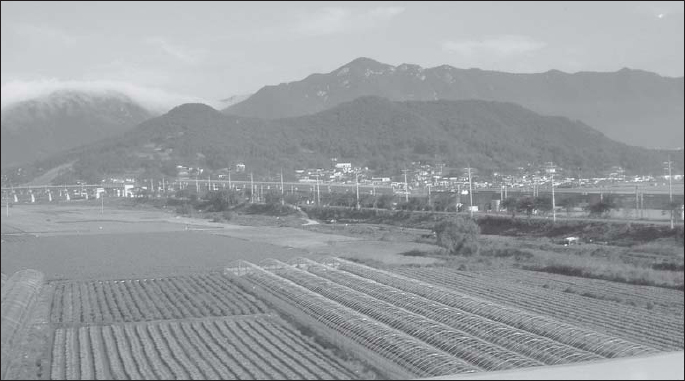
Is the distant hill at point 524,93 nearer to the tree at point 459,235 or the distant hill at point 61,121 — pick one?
the distant hill at point 61,121

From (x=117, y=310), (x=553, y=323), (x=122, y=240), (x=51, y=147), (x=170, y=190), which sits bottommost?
(x=553, y=323)

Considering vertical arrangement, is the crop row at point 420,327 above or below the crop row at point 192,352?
below

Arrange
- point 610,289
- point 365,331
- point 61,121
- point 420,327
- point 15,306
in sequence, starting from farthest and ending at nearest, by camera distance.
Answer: point 610,289 < point 61,121 < point 420,327 < point 365,331 < point 15,306

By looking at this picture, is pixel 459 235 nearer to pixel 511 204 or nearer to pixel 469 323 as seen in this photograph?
pixel 511 204

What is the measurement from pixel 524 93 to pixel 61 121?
3.38 m

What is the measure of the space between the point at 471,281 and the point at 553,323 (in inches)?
65.6

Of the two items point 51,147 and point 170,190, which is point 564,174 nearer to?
point 170,190

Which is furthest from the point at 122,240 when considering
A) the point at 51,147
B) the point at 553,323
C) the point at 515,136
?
the point at 515,136

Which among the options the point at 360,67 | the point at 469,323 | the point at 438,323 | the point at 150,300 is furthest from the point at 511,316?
the point at 150,300

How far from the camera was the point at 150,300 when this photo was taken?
4.43 metres

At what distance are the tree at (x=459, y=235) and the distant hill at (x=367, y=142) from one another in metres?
0.81

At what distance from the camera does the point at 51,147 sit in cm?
440

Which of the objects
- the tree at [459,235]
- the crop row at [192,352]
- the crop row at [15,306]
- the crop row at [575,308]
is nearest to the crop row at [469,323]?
the crop row at [575,308]

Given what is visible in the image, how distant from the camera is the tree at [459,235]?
7090 mm
